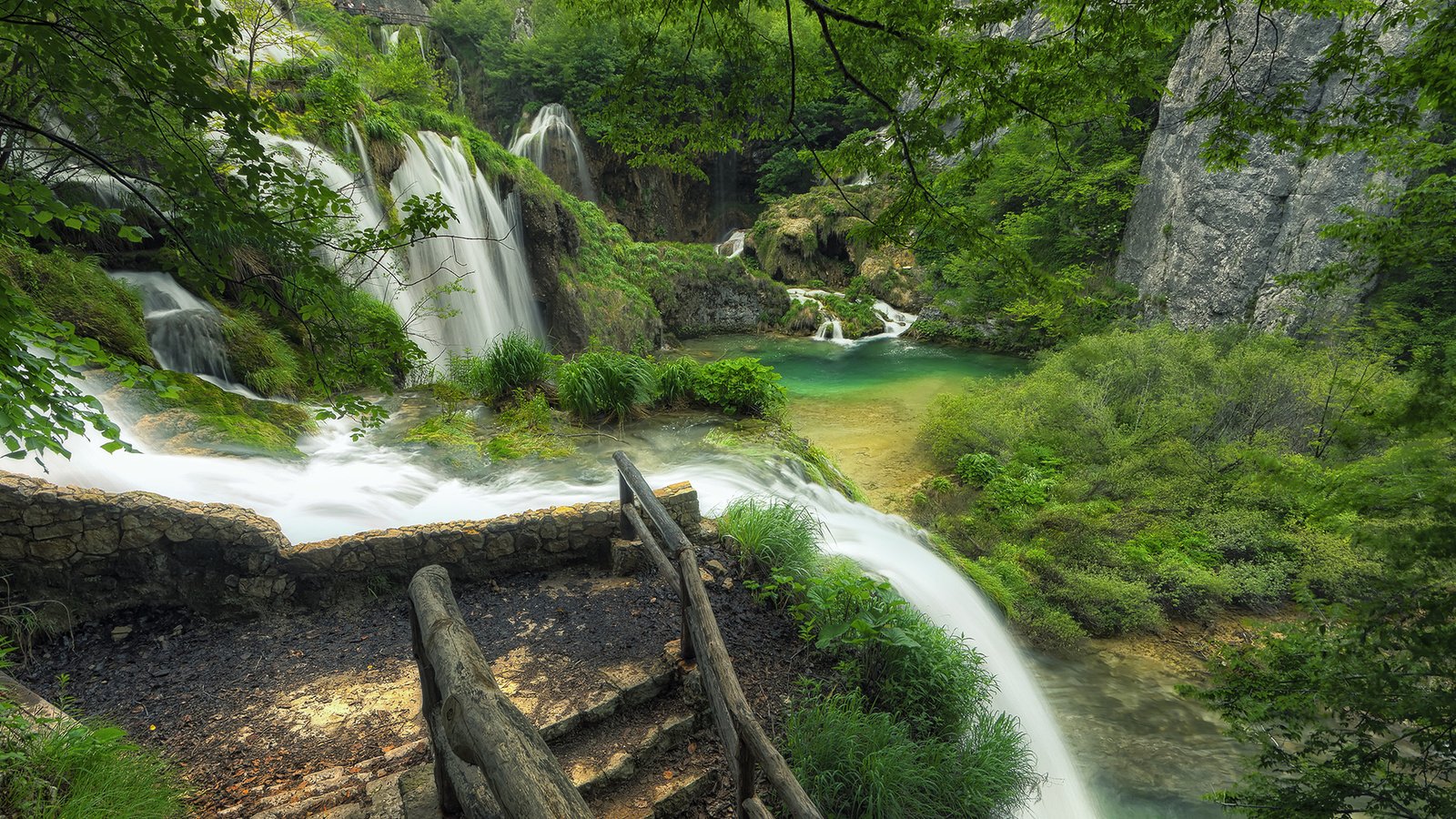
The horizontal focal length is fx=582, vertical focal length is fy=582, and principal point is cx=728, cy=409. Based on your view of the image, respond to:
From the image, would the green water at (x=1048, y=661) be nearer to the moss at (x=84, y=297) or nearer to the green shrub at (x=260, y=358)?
the green shrub at (x=260, y=358)

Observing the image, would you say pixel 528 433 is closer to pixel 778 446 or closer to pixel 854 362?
pixel 778 446

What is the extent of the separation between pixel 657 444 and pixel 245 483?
3978 mm

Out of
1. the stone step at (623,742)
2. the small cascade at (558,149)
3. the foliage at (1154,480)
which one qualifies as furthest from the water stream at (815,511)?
the small cascade at (558,149)

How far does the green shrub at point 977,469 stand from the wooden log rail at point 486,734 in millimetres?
Answer: 8184

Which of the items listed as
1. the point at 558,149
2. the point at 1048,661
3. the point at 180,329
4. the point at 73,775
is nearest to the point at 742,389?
the point at 1048,661

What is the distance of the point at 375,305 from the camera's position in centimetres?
777

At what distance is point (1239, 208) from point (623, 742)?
17.1 m

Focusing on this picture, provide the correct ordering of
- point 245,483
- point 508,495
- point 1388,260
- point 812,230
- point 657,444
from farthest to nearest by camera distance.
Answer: point 812,230, point 657,444, point 508,495, point 245,483, point 1388,260

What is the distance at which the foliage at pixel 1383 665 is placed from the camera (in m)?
2.54

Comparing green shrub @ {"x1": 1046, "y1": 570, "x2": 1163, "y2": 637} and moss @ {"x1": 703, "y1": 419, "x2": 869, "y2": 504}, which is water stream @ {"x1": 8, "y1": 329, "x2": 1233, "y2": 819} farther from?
green shrub @ {"x1": 1046, "y1": 570, "x2": 1163, "y2": 637}

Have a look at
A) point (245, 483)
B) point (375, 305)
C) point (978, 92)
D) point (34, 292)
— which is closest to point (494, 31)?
point (375, 305)

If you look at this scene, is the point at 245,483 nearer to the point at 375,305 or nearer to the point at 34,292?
the point at 34,292

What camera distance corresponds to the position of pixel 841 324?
20641mm

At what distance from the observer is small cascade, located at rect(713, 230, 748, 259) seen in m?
26.6
